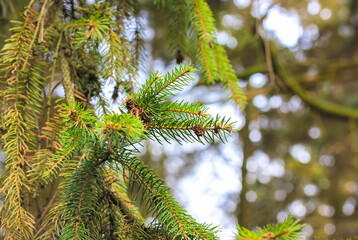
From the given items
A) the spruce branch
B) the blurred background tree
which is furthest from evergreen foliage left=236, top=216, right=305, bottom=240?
the blurred background tree

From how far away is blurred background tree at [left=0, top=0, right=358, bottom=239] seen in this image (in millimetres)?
3857

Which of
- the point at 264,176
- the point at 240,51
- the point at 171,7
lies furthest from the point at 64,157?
the point at 264,176

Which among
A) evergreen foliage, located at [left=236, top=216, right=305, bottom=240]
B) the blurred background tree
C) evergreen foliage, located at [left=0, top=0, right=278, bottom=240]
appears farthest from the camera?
the blurred background tree

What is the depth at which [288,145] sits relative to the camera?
5.36 meters

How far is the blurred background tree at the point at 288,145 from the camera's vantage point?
12.7 feet

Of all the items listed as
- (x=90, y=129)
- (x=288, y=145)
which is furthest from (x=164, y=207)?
(x=288, y=145)

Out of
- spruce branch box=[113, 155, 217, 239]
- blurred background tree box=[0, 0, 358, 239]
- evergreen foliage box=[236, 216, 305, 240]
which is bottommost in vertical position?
blurred background tree box=[0, 0, 358, 239]

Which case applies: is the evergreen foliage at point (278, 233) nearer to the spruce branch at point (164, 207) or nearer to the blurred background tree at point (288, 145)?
the spruce branch at point (164, 207)

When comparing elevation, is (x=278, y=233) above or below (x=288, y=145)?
above

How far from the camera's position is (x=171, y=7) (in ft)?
3.90

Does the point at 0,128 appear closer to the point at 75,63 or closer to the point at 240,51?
the point at 75,63

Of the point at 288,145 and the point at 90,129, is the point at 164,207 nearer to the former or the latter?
the point at 90,129

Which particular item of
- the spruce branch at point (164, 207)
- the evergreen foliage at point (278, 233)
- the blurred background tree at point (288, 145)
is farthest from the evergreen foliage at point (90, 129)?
the blurred background tree at point (288, 145)

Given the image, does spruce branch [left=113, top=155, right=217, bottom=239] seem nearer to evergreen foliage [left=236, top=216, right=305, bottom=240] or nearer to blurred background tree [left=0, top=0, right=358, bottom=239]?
evergreen foliage [left=236, top=216, right=305, bottom=240]
